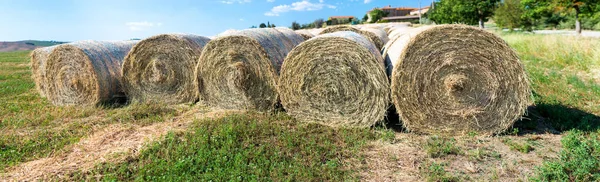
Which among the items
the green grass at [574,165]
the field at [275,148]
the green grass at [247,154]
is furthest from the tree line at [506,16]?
the green grass at [247,154]

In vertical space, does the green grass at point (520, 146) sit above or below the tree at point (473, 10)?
below

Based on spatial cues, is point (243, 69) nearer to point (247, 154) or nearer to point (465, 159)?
point (247, 154)

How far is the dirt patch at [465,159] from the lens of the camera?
3.95m

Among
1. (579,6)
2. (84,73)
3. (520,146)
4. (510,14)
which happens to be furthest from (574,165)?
(510,14)

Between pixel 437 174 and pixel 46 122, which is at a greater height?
pixel 46 122

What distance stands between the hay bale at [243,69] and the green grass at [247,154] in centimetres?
95

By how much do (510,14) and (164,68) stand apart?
130ft

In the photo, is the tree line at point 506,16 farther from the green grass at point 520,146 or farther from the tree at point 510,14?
the green grass at point 520,146

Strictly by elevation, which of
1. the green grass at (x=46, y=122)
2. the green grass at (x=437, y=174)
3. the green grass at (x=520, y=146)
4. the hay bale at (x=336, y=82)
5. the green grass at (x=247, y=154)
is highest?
the hay bale at (x=336, y=82)

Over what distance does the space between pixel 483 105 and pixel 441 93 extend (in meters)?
0.60

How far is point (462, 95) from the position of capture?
523cm

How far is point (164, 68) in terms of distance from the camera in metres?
7.40

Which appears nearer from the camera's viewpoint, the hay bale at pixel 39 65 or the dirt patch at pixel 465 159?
the dirt patch at pixel 465 159

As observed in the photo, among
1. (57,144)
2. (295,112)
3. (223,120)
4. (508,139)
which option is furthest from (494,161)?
(57,144)
